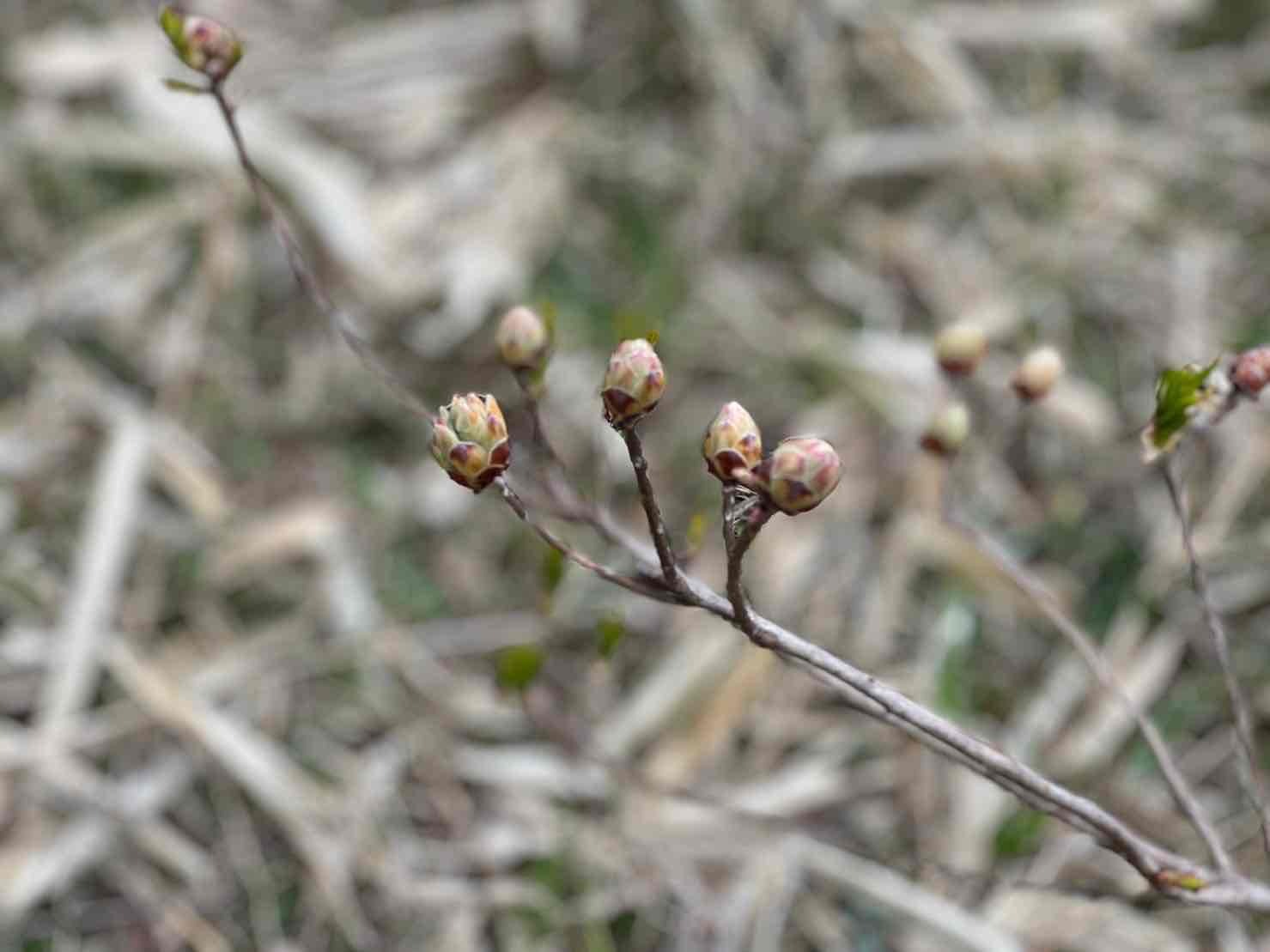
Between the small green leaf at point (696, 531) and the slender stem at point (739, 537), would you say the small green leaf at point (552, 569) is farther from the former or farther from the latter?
the slender stem at point (739, 537)

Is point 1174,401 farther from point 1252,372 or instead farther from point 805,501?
point 805,501

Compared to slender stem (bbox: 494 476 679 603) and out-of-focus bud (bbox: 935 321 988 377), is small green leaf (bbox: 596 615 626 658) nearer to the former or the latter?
slender stem (bbox: 494 476 679 603)

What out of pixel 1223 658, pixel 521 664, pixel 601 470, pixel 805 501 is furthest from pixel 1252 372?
pixel 601 470

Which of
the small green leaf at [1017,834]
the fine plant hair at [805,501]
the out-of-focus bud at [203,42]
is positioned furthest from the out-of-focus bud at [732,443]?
the small green leaf at [1017,834]

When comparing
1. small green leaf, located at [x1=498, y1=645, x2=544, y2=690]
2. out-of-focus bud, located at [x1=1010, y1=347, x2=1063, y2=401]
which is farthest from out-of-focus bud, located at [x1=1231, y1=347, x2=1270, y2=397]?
small green leaf, located at [x1=498, y1=645, x2=544, y2=690]

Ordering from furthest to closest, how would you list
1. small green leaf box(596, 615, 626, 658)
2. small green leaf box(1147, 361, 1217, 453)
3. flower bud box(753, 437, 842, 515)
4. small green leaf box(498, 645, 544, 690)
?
small green leaf box(498, 645, 544, 690)
small green leaf box(596, 615, 626, 658)
small green leaf box(1147, 361, 1217, 453)
flower bud box(753, 437, 842, 515)

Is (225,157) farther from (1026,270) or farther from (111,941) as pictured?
(1026,270)
